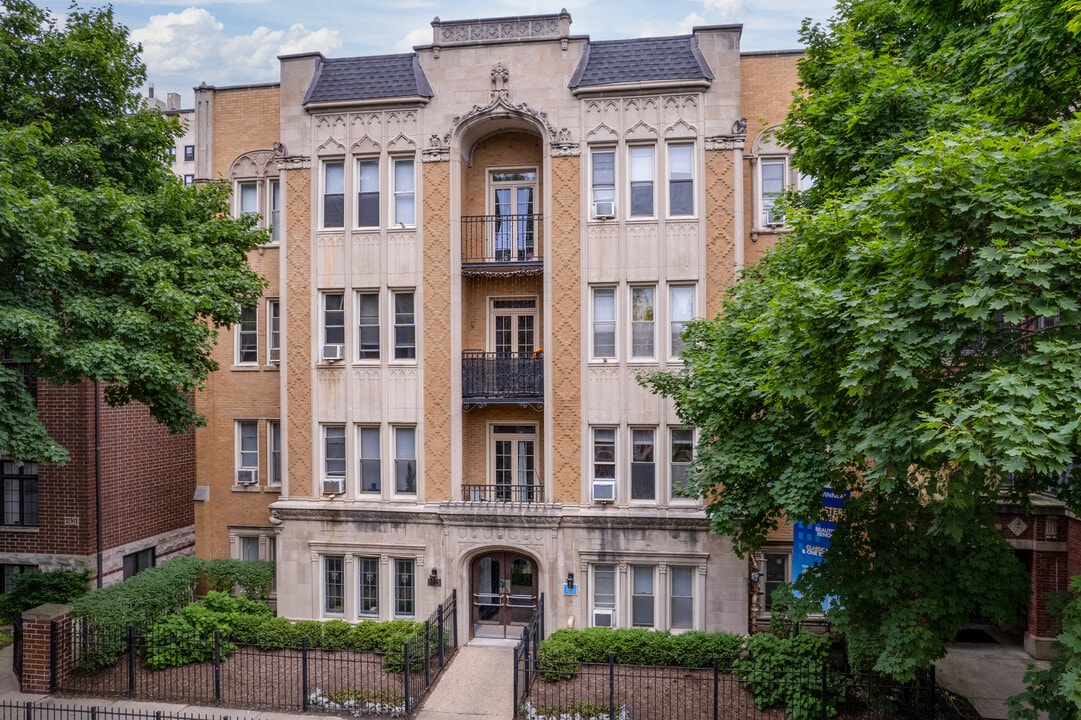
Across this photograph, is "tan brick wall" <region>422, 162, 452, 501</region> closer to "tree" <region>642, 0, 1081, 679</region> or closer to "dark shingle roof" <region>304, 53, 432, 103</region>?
"dark shingle roof" <region>304, 53, 432, 103</region>

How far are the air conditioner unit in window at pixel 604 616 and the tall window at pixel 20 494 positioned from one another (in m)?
15.6

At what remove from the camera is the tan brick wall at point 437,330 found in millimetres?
17797

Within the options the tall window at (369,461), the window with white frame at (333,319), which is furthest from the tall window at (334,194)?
the tall window at (369,461)

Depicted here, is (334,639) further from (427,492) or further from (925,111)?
(925,111)

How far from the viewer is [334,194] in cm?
1845

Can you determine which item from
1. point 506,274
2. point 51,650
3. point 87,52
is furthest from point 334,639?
point 87,52

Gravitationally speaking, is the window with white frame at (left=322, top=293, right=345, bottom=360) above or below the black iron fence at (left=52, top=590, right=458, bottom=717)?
above

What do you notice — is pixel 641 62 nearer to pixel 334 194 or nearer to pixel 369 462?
pixel 334 194

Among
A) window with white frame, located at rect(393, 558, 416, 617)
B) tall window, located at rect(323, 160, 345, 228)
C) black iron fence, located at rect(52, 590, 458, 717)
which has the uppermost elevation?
tall window, located at rect(323, 160, 345, 228)

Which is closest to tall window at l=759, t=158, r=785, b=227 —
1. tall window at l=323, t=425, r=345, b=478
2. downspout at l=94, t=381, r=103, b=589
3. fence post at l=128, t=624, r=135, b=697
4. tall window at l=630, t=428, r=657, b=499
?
tall window at l=630, t=428, r=657, b=499

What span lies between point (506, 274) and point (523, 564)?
7.36 m

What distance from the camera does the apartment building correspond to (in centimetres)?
1706

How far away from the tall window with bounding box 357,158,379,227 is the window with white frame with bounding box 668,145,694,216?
7.47 m

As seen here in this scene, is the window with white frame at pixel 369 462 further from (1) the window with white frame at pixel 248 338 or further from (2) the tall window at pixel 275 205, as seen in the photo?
(2) the tall window at pixel 275 205
